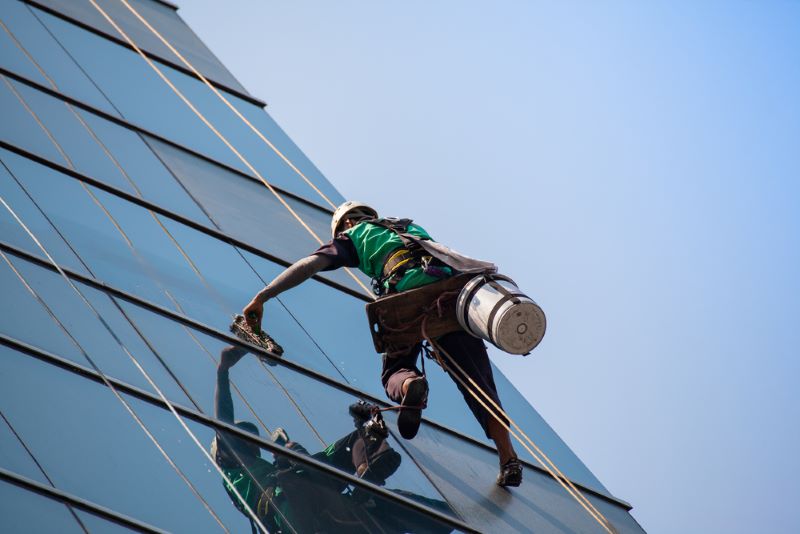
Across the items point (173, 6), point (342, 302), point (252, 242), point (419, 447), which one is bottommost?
point (419, 447)

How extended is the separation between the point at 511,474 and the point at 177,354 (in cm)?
168

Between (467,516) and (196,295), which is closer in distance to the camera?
(467,516)

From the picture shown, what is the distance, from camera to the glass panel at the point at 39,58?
7.26 m

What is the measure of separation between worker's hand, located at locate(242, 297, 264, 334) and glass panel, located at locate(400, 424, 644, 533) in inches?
34.9

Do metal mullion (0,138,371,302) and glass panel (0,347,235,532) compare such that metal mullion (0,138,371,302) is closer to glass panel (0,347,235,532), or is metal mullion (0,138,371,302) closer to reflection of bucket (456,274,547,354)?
reflection of bucket (456,274,547,354)

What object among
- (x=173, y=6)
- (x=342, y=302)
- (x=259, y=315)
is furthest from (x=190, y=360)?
(x=173, y=6)

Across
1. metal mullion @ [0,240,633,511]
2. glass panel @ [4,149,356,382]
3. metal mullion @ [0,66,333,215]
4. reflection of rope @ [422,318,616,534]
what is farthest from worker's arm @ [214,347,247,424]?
metal mullion @ [0,66,333,215]

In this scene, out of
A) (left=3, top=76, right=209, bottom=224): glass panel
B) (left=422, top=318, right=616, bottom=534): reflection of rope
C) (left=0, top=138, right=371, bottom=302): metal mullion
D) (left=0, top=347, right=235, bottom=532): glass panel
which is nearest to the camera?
(left=0, top=347, right=235, bottom=532): glass panel

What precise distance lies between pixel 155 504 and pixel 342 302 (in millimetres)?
2969

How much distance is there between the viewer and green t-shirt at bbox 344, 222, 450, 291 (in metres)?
5.39

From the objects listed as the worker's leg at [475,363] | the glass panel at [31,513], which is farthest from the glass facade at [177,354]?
the worker's leg at [475,363]

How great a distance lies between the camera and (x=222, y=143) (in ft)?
26.4

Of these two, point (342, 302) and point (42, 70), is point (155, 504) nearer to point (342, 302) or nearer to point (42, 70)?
point (342, 302)

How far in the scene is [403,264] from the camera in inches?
214
